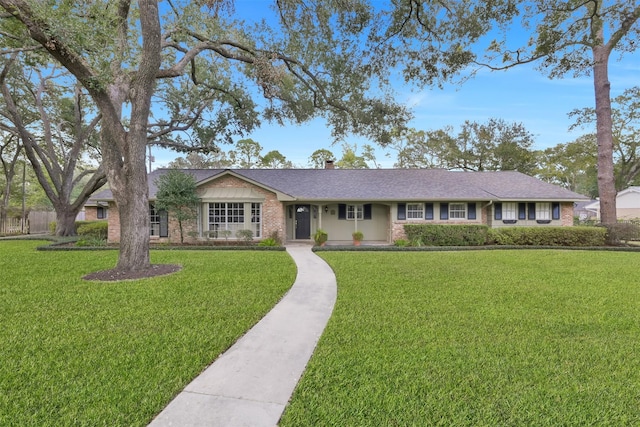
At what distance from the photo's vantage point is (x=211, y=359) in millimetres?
3520

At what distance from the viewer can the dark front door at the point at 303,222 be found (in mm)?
17609

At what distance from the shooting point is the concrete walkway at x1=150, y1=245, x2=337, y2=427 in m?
2.53

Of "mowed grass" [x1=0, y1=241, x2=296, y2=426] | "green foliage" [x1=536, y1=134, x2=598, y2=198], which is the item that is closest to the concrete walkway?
"mowed grass" [x1=0, y1=241, x2=296, y2=426]

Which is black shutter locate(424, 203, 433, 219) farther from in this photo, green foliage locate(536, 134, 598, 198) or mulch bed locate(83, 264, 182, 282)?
green foliage locate(536, 134, 598, 198)

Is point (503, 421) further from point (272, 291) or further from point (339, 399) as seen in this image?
→ point (272, 291)

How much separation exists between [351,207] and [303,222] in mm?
2901

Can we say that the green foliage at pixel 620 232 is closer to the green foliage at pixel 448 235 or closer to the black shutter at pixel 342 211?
the green foliage at pixel 448 235

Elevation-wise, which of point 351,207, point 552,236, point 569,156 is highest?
point 569,156

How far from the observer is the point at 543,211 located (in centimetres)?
1622

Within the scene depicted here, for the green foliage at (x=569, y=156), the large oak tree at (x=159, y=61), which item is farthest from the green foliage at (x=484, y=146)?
the large oak tree at (x=159, y=61)

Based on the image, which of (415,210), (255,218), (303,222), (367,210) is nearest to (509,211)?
(415,210)

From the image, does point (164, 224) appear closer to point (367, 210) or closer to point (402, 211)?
point (367, 210)

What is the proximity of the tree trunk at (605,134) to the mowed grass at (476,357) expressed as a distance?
1151 cm

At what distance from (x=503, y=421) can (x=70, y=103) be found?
85.7ft
